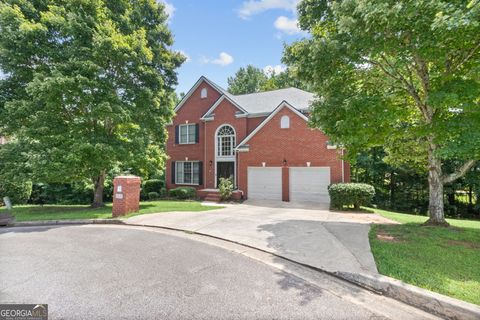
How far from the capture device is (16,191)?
16.3 meters

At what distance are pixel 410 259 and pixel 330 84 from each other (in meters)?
5.59

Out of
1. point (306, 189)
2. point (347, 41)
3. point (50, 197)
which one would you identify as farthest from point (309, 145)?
point (50, 197)

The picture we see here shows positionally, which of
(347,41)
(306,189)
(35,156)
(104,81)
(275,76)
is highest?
(275,76)

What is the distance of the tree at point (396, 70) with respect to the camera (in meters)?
5.67

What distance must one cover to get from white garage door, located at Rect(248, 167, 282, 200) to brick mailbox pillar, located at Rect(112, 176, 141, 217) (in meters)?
7.76

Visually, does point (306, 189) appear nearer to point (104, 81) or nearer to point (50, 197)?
point (104, 81)

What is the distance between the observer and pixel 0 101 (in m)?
12.4

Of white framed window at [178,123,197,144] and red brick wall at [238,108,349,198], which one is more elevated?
white framed window at [178,123,197,144]

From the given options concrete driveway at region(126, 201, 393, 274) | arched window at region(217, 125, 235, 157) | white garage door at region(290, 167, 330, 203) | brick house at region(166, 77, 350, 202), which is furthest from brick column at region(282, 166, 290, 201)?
concrete driveway at region(126, 201, 393, 274)

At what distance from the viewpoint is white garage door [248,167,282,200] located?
15820 millimetres

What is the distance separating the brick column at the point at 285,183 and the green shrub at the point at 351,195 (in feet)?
11.1

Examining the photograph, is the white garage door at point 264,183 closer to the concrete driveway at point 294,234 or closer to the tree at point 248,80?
the concrete driveway at point 294,234

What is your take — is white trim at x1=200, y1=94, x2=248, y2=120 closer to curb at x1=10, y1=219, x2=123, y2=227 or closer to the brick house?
the brick house

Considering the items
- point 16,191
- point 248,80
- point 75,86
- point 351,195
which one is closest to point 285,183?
point 351,195
